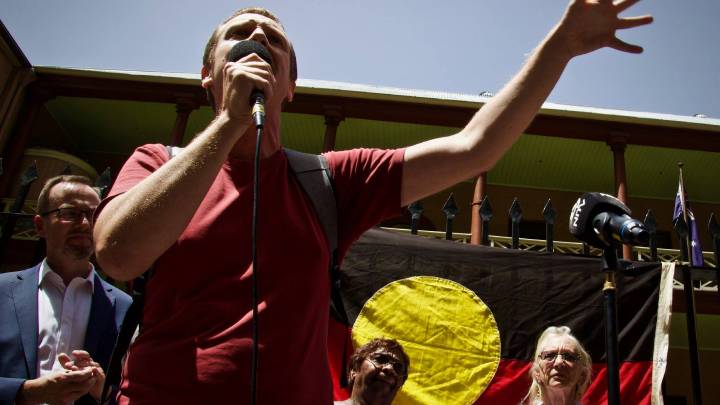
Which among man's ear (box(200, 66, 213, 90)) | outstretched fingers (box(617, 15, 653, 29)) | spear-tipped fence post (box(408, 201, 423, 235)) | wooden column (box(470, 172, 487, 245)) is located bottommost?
man's ear (box(200, 66, 213, 90))

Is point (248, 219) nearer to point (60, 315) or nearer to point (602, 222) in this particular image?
point (602, 222)

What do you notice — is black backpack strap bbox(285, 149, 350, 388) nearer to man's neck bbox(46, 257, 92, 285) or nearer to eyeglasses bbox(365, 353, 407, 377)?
man's neck bbox(46, 257, 92, 285)

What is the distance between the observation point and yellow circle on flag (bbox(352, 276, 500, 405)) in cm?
423

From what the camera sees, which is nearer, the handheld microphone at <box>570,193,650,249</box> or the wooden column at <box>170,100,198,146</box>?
the handheld microphone at <box>570,193,650,249</box>

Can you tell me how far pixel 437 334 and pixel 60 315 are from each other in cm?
266

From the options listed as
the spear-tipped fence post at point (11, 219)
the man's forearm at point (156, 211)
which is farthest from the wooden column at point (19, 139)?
the man's forearm at point (156, 211)

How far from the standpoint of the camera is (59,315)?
2674 millimetres

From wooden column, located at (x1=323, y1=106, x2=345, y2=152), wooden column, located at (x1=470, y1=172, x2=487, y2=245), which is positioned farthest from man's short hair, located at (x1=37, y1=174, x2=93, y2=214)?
wooden column, located at (x1=323, y1=106, x2=345, y2=152)

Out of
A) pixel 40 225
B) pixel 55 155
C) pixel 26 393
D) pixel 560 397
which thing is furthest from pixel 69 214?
pixel 55 155

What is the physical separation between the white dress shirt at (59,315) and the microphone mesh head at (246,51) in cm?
180

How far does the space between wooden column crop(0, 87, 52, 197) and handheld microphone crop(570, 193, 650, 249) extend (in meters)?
13.8

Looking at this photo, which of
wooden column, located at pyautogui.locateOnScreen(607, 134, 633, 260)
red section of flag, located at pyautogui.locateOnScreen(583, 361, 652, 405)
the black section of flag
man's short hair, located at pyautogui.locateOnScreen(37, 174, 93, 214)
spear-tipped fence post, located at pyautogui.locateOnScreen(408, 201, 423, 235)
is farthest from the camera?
wooden column, located at pyautogui.locateOnScreen(607, 134, 633, 260)

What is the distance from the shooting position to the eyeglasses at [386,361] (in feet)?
12.5

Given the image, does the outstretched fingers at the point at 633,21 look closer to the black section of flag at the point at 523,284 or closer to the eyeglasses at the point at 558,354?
the eyeglasses at the point at 558,354
